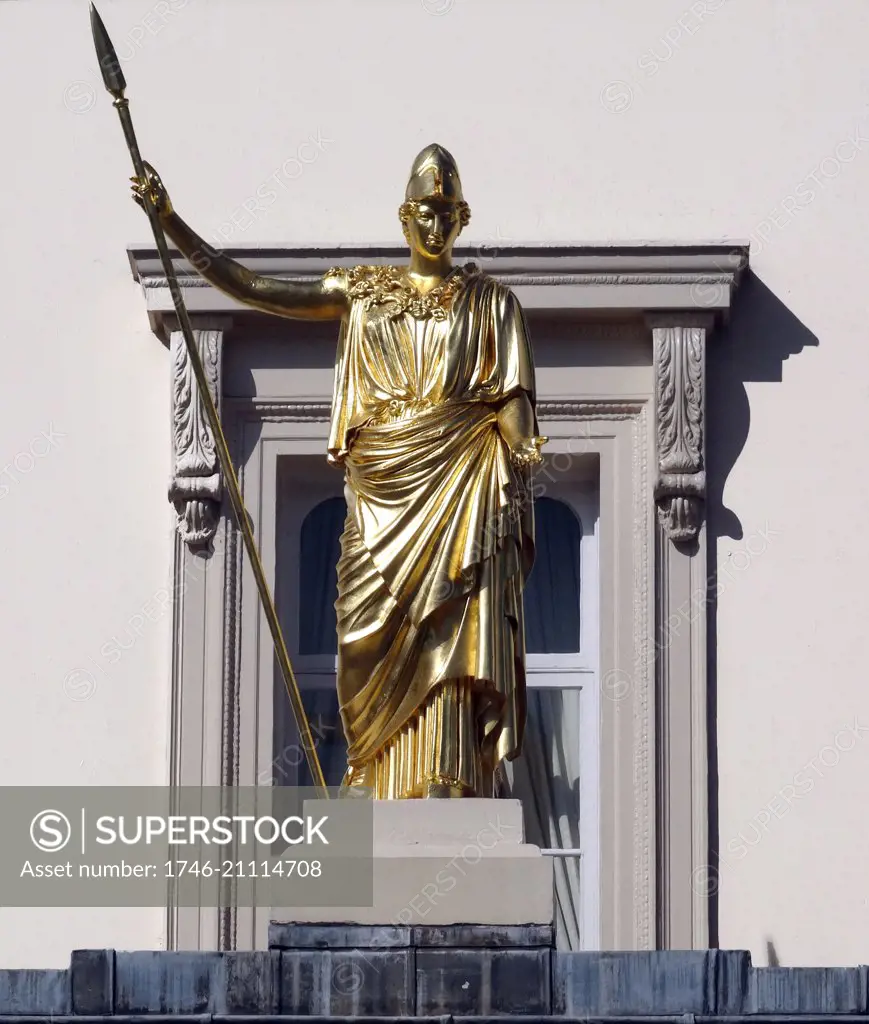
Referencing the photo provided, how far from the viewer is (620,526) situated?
51.5ft

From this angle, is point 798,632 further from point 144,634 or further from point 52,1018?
point 52,1018

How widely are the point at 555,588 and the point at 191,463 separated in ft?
4.68

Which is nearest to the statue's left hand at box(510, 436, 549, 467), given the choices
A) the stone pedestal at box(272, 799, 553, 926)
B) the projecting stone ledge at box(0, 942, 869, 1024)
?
the stone pedestal at box(272, 799, 553, 926)

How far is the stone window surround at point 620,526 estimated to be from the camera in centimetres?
1536

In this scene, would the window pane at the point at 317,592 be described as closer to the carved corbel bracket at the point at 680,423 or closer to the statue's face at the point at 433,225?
the carved corbel bracket at the point at 680,423

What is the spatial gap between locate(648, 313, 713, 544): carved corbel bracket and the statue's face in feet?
6.05

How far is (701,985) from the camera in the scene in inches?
504

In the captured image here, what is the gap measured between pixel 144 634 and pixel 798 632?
2.36m

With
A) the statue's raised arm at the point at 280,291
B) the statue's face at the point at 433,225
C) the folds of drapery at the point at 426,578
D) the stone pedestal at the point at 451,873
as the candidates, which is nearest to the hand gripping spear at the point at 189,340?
the statue's raised arm at the point at 280,291

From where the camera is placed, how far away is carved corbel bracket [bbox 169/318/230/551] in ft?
51.3

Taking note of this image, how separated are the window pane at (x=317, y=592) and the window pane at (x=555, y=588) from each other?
2.36 ft

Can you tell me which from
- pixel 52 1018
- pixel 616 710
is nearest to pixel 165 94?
pixel 616 710

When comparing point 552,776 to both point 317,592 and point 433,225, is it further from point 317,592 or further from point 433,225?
point 433,225

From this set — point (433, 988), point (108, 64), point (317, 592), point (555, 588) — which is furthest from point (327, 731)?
point (108, 64)
